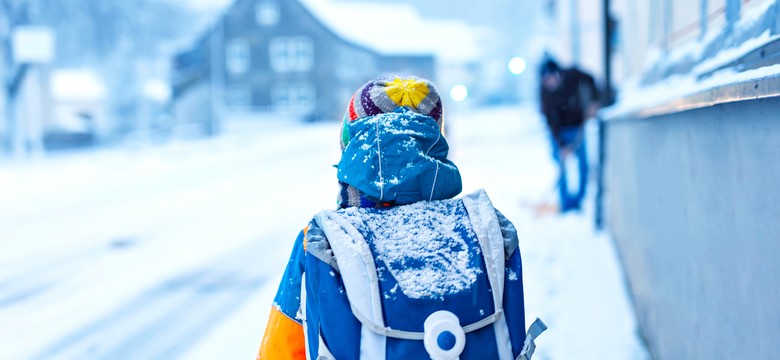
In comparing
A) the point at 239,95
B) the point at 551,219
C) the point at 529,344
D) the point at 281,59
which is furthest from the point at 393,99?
the point at 239,95

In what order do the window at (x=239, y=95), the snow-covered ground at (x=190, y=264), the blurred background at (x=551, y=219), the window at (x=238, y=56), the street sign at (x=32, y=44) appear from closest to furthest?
the blurred background at (x=551, y=219) < the snow-covered ground at (x=190, y=264) < the street sign at (x=32, y=44) < the window at (x=239, y=95) < the window at (x=238, y=56)

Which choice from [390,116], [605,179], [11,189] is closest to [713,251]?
[390,116]

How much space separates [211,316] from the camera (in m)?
5.65

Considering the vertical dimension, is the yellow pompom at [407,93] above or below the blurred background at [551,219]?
above

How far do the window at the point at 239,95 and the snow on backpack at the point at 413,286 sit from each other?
55.1m

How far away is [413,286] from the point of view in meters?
1.78

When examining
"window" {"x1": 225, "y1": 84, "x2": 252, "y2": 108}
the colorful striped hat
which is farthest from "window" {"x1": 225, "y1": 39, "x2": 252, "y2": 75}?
the colorful striped hat

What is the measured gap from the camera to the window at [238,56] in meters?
56.5

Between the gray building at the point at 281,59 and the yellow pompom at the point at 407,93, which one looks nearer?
the yellow pompom at the point at 407,93

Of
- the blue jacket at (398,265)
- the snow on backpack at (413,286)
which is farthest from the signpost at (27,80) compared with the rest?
the snow on backpack at (413,286)

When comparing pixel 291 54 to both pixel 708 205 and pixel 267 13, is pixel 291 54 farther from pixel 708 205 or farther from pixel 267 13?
pixel 708 205

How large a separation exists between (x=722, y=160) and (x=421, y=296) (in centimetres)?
129

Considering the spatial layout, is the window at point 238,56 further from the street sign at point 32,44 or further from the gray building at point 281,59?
the street sign at point 32,44

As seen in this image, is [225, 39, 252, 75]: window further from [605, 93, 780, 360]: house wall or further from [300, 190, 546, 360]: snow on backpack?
[300, 190, 546, 360]: snow on backpack
